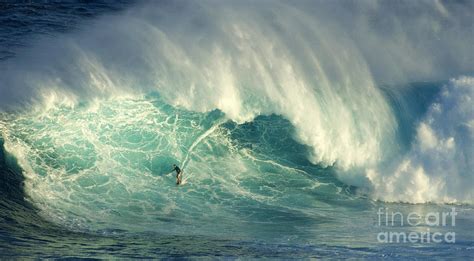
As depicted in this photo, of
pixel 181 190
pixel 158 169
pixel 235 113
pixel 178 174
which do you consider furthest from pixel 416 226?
pixel 158 169

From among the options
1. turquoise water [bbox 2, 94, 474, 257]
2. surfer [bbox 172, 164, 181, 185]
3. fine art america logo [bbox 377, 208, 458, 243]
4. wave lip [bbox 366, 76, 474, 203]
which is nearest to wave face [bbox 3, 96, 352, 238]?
turquoise water [bbox 2, 94, 474, 257]

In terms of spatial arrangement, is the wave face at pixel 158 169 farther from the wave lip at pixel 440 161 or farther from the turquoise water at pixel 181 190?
the wave lip at pixel 440 161

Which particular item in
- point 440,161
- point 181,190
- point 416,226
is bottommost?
point 416,226

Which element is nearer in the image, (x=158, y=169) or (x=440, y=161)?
(x=158, y=169)

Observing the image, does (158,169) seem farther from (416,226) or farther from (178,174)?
(416,226)

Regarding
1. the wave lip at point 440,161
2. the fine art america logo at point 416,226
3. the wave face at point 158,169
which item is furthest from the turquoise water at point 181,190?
the wave lip at point 440,161

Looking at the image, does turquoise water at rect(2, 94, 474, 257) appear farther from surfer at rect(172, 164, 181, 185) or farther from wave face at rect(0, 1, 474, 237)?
surfer at rect(172, 164, 181, 185)
